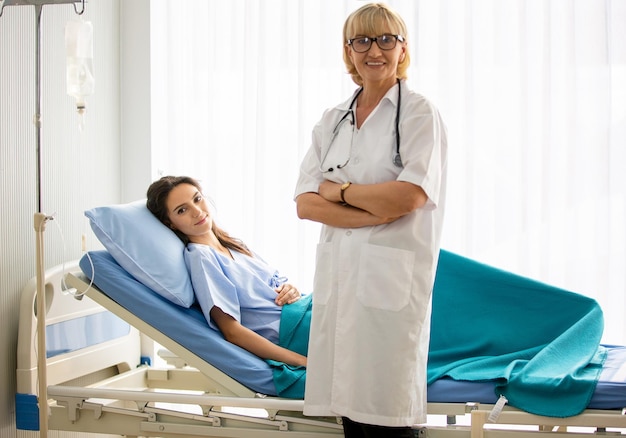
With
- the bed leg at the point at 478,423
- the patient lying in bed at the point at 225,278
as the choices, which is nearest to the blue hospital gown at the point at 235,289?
the patient lying in bed at the point at 225,278

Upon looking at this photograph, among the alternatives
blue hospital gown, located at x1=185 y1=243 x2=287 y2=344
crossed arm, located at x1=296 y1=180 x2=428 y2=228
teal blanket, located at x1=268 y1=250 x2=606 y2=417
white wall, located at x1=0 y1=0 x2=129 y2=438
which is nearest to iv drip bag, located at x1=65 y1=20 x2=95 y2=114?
white wall, located at x1=0 y1=0 x2=129 y2=438

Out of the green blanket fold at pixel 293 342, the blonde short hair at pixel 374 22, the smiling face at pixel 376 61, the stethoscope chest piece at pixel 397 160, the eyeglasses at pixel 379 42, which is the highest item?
the blonde short hair at pixel 374 22

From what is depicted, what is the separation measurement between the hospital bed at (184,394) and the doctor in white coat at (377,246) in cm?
19

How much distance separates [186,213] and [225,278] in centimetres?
31

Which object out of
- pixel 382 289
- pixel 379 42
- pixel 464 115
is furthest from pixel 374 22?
pixel 464 115

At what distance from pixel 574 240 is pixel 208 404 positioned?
1.70 meters

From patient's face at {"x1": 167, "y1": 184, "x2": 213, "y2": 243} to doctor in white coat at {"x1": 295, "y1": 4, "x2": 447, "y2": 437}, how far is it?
649 mm

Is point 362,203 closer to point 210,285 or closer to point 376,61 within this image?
point 376,61

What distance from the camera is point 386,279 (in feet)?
5.53

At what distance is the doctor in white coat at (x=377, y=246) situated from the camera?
168cm

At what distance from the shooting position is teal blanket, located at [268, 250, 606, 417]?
1.96m

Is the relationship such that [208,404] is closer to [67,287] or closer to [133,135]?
[67,287]

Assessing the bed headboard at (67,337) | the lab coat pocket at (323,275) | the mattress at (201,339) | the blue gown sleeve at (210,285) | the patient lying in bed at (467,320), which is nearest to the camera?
the lab coat pocket at (323,275)

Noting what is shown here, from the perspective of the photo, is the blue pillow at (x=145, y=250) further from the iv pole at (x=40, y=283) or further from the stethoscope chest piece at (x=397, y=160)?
the stethoscope chest piece at (x=397, y=160)
